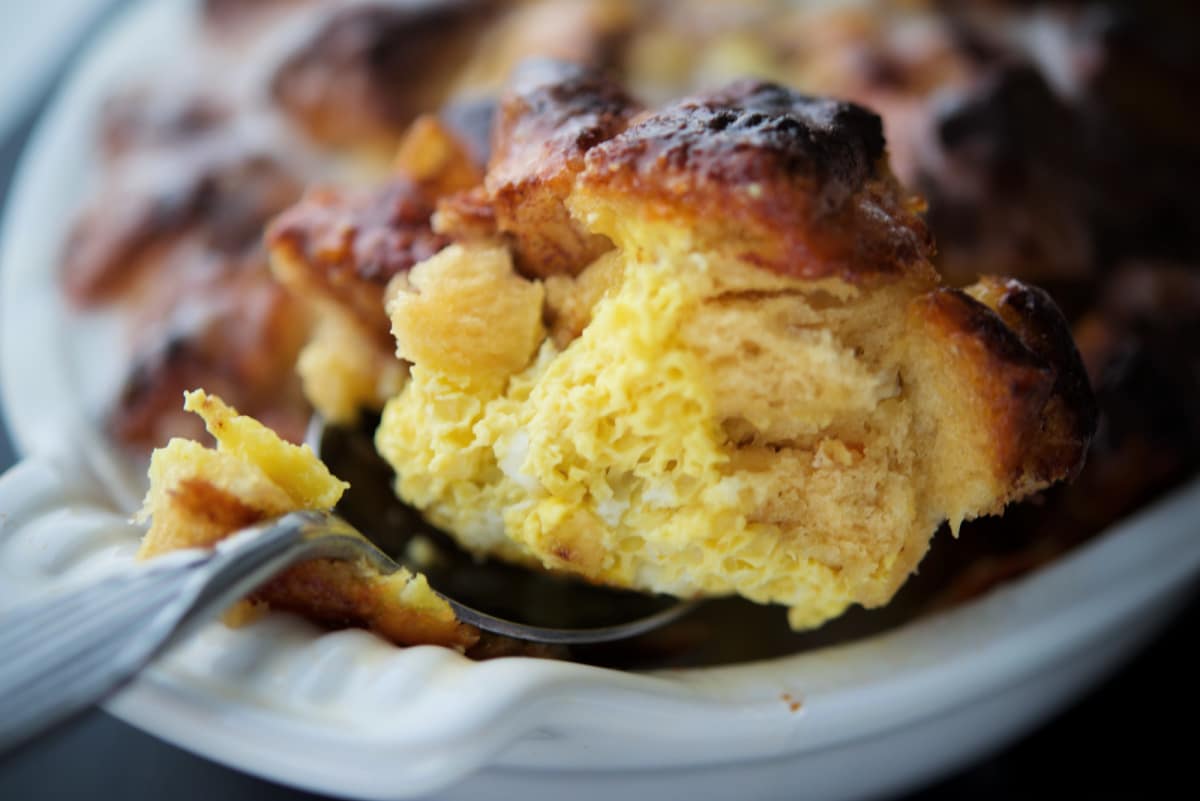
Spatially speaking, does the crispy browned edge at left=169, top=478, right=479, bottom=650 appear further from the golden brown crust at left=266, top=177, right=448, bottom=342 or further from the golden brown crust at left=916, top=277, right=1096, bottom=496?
the golden brown crust at left=916, top=277, right=1096, bottom=496

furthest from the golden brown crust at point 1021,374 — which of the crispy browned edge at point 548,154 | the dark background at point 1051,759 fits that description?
the dark background at point 1051,759

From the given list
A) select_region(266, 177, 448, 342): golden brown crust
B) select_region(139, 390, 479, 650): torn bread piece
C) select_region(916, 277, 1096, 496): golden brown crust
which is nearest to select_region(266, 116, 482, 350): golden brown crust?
select_region(266, 177, 448, 342): golden brown crust

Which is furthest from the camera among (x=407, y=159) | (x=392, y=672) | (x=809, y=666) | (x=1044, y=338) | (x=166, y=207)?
(x=166, y=207)

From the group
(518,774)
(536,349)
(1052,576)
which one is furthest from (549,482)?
(1052,576)

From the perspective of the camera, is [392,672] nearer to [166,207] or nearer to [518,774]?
[518,774]

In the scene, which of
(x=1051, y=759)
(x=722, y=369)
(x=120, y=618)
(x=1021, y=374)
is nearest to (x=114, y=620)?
(x=120, y=618)
